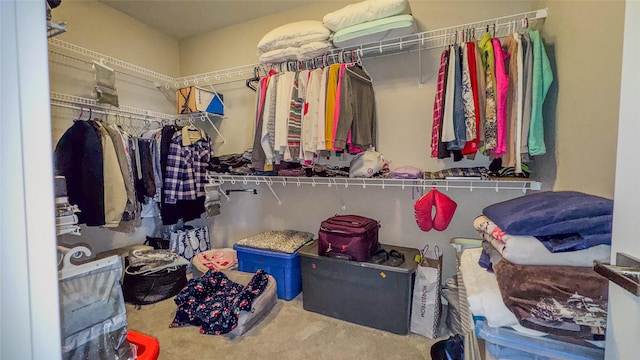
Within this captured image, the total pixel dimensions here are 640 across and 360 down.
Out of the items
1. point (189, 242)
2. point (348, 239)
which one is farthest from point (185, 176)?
point (348, 239)

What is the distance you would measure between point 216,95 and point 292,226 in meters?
1.59

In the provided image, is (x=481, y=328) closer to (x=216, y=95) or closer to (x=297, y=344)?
(x=297, y=344)

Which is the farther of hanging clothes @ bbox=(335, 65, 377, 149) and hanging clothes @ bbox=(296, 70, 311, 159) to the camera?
hanging clothes @ bbox=(296, 70, 311, 159)

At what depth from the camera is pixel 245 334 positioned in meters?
1.83

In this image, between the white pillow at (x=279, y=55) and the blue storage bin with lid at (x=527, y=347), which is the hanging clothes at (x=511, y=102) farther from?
the white pillow at (x=279, y=55)

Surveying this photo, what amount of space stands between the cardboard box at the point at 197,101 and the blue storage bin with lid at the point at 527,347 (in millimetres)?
2881

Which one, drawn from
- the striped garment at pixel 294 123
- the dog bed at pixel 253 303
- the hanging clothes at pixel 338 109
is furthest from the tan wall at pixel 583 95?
the dog bed at pixel 253 303

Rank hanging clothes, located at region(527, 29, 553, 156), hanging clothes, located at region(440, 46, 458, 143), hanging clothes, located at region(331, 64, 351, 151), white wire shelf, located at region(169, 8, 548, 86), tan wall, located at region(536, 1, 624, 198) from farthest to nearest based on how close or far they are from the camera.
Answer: hanging clothes, located at region(331, 64, 351, 151) → white wire shelf, located at region(169, 8, 548, 86) → hanging clothes, located at region(440, 46, 458, 143) → hanging clothes, located at region(527, 29, 553, 156) → tan wall, located at region(536, 1, 624, 198)

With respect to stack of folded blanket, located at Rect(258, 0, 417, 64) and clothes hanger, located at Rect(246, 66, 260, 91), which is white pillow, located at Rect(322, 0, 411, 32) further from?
clothes hanger, located at Rect(246, 66, 260, 91)

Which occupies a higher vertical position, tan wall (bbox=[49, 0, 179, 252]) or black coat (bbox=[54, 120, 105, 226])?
tan wall (bbox=[49, 0, 179, 252])

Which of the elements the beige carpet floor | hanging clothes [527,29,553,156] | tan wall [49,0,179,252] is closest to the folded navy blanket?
hanging clothes [527,29,553,156]

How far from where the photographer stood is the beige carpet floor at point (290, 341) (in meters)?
1.64

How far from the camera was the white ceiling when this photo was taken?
260 cm

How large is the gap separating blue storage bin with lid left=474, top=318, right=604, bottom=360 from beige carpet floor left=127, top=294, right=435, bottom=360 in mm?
1026
